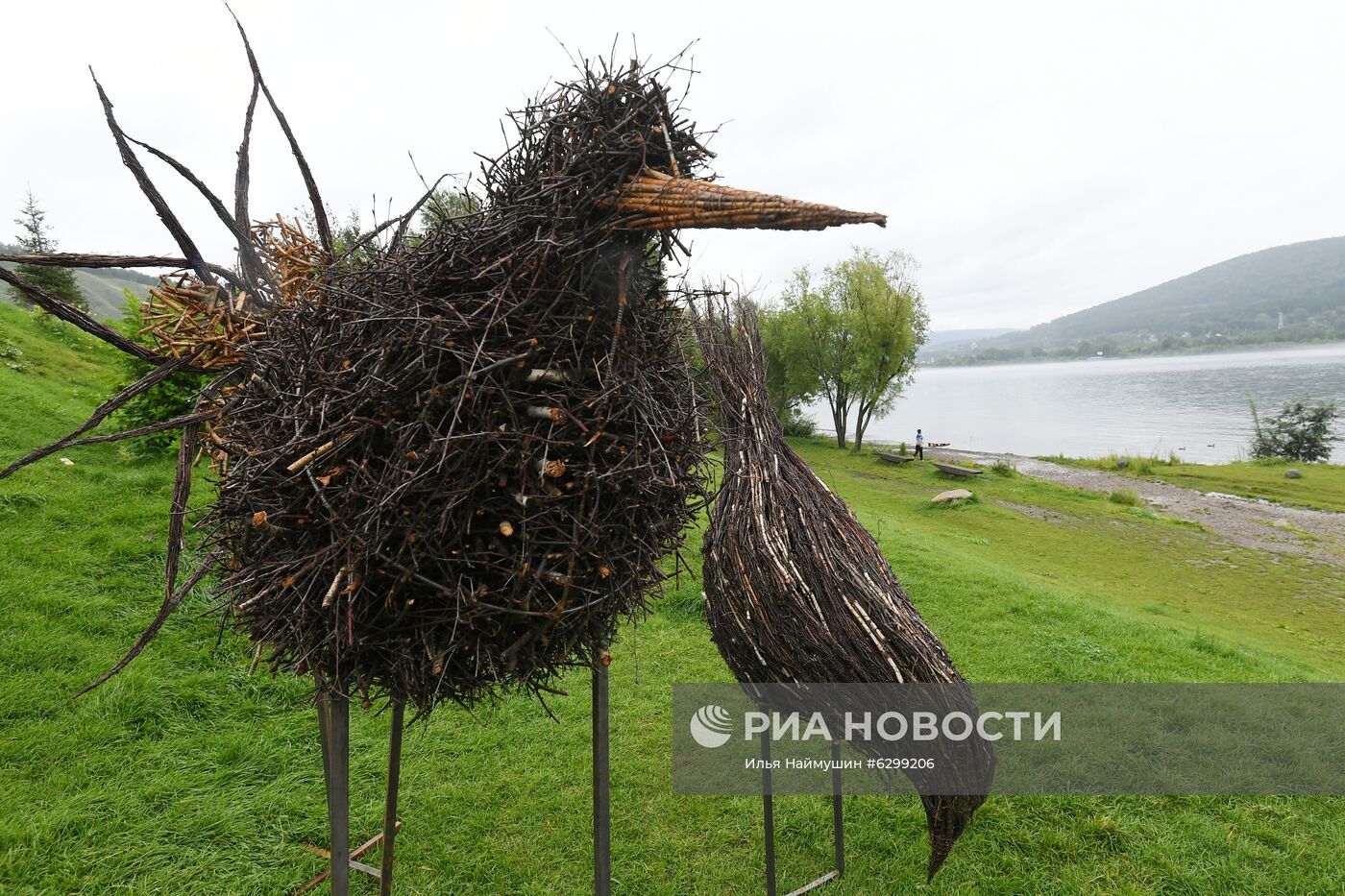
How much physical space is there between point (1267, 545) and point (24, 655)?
2027 centimetres

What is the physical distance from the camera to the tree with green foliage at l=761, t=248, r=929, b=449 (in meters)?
25.4

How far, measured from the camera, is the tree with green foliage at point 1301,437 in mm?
29147

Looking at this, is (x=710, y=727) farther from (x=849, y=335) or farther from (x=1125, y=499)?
(x=849, y=335)

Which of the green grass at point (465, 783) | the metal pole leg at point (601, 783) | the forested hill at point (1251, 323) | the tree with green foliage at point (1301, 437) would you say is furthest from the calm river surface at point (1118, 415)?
the forested hill at point (1251, 323)

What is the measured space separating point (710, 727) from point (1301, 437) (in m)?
40.1

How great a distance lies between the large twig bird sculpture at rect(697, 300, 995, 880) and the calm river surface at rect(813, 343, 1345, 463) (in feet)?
108

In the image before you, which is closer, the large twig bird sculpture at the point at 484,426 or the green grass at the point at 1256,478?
the large twig bird sculpture at the point at 484,426

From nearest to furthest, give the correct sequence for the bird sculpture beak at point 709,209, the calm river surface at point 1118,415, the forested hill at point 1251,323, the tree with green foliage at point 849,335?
1. the bird sculpture beak at point 709,209
2. the tree with green foliage at point 849,335
3. the calm river surface at point 1118,415
4. the forested hill at point 1251,323

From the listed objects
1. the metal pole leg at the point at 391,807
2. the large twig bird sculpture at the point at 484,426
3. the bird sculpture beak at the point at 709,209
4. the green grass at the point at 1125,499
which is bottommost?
the green grass at the point at 1125,499

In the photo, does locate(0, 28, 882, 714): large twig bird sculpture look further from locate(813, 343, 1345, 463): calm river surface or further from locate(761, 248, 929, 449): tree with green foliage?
locate(813, 343, 1345, 463): calm river surface

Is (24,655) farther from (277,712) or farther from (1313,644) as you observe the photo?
(1313,644)

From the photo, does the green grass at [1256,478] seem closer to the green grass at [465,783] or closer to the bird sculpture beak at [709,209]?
the green grass at [465,783]

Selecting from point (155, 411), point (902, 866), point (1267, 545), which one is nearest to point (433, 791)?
point (902, 866)

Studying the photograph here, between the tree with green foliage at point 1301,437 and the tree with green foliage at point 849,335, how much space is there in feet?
64.4
